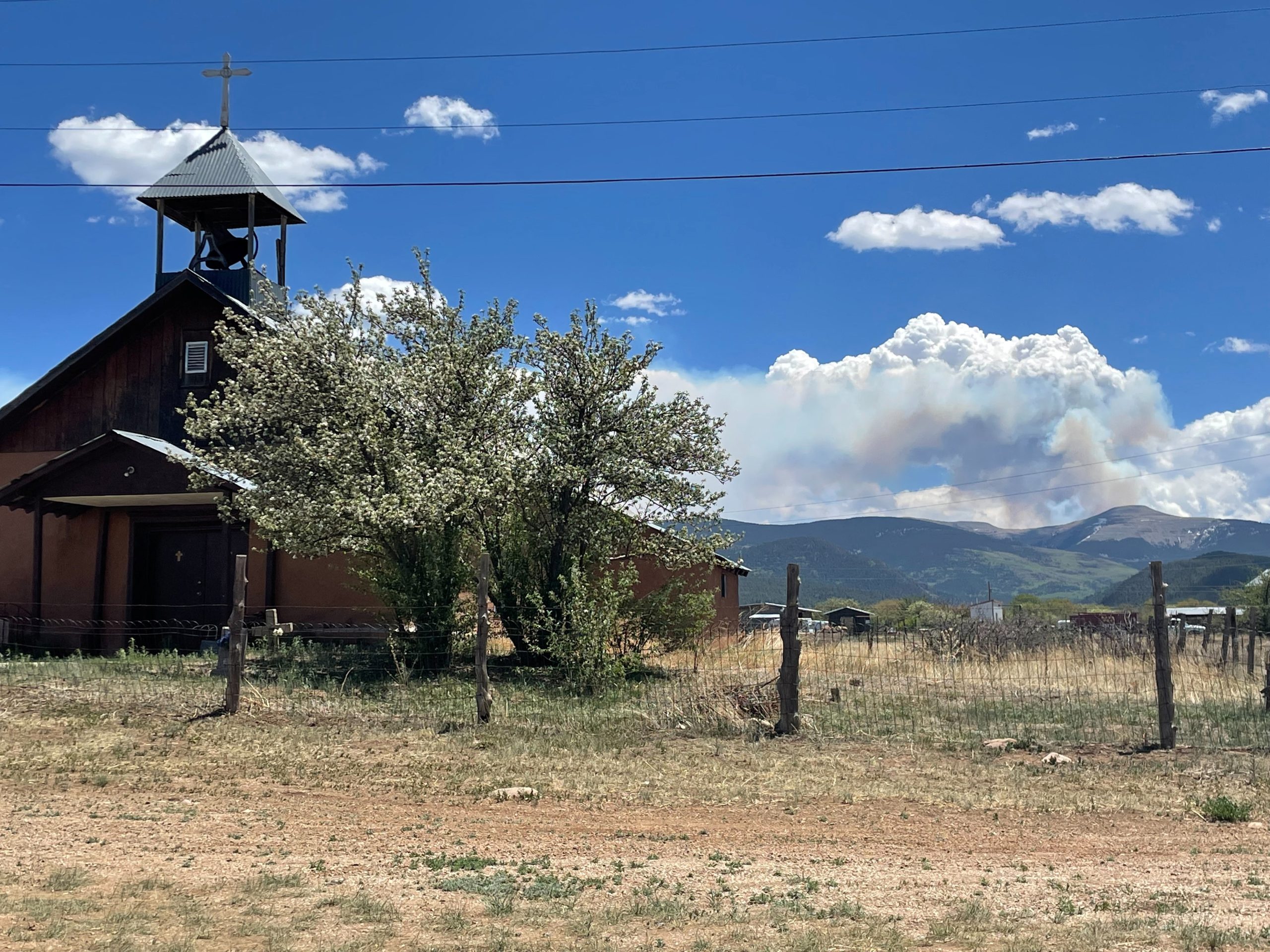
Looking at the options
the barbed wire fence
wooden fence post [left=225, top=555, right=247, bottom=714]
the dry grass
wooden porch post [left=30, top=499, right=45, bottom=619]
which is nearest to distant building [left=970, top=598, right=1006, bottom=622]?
the barbed wire fence

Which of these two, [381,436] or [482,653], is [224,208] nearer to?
[381,436]

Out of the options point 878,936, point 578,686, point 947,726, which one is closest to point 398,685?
point 578,686

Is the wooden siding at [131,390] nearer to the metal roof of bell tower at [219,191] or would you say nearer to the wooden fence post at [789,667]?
the metal roof of bell tower at [219,191]

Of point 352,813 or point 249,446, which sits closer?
point 352,813

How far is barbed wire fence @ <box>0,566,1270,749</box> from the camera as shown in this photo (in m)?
14.5

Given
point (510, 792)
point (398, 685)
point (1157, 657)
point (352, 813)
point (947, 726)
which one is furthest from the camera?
point (398, 685)

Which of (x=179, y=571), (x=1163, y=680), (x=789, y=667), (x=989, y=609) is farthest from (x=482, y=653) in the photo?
(x=989, y=609)

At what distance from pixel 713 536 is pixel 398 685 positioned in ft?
23.5

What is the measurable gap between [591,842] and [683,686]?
7434mm

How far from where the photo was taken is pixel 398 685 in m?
16.9

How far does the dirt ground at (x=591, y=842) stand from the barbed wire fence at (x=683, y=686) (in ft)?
3.03

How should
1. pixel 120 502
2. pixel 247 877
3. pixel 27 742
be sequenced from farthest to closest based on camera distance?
pixel 120 502 → pixel 27 742 → pixel 247 877

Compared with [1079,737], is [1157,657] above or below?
above

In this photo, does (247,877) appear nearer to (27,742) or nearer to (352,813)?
(352,813)
